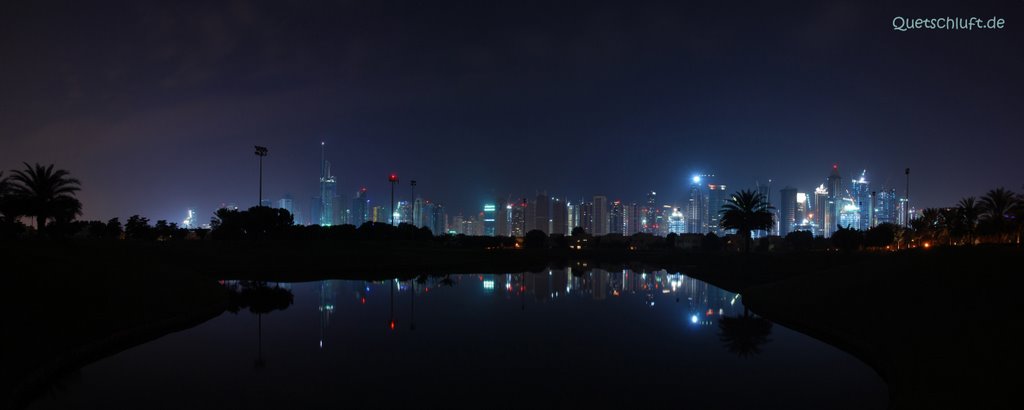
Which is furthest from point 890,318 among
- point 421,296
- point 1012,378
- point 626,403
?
point 421,296

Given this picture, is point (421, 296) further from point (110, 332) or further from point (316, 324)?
point (110, 332)

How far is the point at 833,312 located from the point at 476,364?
14583mm

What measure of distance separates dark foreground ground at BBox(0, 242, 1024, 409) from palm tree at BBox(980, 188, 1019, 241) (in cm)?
2518

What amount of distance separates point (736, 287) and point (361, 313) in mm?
26848

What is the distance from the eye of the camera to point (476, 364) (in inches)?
647

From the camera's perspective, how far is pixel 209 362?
16.6 m

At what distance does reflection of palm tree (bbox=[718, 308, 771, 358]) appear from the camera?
19.0 m

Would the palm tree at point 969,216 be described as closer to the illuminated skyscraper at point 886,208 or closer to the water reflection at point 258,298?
the water reflection at point 258,298

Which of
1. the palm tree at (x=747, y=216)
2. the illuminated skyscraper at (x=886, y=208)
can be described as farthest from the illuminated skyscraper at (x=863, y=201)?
the palm tree at (x=747, y=216)

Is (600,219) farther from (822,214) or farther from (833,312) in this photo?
(833,312)

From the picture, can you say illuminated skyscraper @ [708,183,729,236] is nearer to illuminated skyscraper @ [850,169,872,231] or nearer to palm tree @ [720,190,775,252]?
illuminated skyscraper @ [850,169,872,231]

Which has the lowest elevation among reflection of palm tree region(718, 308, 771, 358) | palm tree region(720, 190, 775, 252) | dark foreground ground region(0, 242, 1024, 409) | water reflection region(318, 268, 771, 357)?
water reflection region(318, 268, 771, 357)

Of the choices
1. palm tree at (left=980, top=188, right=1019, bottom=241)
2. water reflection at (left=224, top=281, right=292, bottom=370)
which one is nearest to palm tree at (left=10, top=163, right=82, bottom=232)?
water reflection at (left=224, top=281, right=292, bottom=370)

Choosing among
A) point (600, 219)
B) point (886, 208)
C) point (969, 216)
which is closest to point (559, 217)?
point (600, 219)
